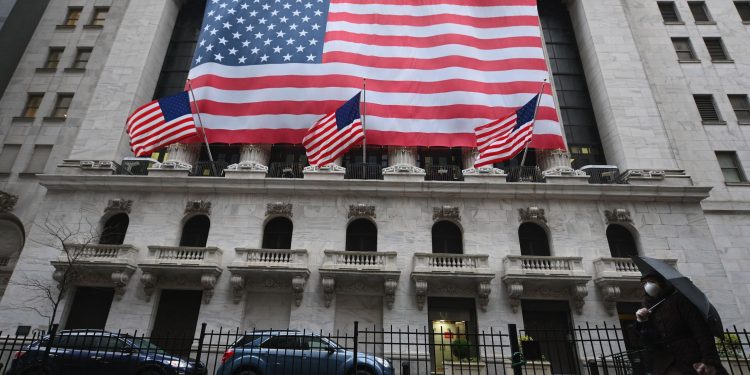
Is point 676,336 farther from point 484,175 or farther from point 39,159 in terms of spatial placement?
point 39,159

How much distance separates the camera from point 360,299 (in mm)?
20125

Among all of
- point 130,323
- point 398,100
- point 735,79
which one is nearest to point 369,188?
point 398,100

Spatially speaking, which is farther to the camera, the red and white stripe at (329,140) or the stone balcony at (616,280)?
the red and white stripe at (329,140)

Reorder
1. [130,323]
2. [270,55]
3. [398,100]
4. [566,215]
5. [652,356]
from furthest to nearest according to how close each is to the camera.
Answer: [270,55], [398,100], [566,215], [130,323], [652,356]

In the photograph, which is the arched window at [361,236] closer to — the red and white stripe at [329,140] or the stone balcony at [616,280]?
the red and white stripe at [329,140]

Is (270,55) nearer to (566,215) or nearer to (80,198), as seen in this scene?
(80,198)

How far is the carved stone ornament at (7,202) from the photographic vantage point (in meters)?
25.2

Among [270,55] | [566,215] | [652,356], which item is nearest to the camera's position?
[652,356]

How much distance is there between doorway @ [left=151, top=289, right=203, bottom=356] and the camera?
791 inches

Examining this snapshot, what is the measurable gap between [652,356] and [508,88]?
65.9 ft

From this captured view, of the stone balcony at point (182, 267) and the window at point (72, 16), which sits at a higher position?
the window at point (72, 16)

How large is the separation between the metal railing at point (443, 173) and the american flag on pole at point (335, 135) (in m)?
5.81

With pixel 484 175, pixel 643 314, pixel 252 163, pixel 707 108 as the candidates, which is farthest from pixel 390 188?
pixel 707 108

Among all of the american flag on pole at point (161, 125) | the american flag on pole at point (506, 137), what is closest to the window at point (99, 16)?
the american flag on pole at point (161, 125)
